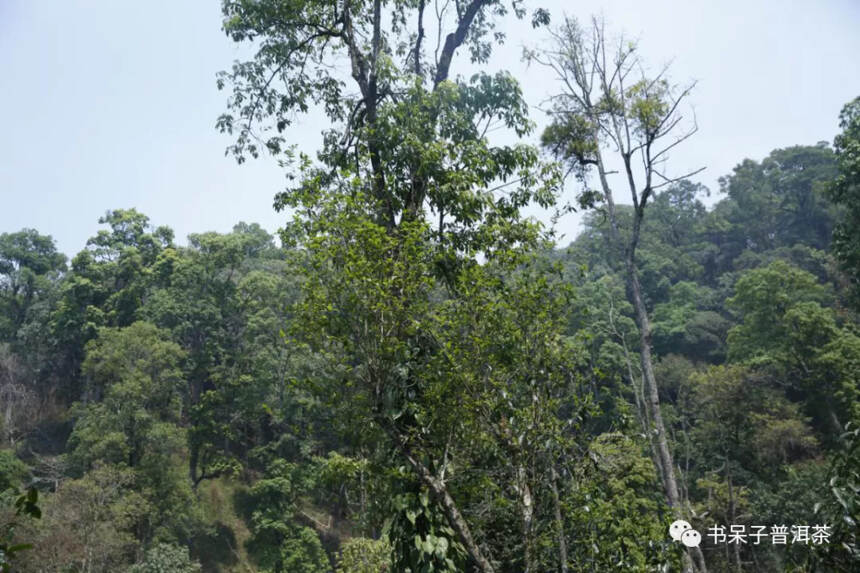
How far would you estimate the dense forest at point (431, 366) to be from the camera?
13.5 feet

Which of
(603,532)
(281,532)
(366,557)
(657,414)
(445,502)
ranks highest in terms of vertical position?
(657,414)

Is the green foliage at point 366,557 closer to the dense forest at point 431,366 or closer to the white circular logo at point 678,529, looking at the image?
the dense forest at point 431,366

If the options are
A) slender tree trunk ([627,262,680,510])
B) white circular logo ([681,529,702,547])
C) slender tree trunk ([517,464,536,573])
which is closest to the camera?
white circular logo ([681,529,702,547])

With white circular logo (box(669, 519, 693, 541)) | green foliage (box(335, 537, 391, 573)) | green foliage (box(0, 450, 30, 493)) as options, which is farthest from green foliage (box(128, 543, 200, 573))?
white circular logo (box(669, 519, 693, 541))

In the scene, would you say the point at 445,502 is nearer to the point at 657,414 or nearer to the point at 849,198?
the point at 657,414

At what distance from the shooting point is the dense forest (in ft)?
13.5

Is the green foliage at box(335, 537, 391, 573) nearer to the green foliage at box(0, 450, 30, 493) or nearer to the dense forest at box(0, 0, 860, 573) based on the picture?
the dense forest at box(0, 0, 860, 573)

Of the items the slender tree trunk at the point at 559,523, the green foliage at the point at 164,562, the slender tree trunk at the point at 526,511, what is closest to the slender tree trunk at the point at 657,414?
the slender tree trunk at the point at 559,523

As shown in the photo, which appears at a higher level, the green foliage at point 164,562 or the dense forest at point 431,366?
the dense forest at point 431,366

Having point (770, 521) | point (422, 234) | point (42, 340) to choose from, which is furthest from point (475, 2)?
point (42, 340)

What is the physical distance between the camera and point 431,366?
411cm

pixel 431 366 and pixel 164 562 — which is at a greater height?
pixel 431 366

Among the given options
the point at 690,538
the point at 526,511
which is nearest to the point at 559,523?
the point at 526,511

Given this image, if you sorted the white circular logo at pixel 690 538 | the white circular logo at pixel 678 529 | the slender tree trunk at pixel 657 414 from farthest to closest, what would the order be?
the slender tree trunk at pixel 657 414 < the white circular logo at pixel 678 529 < the white circular logo at pixel 690 538
